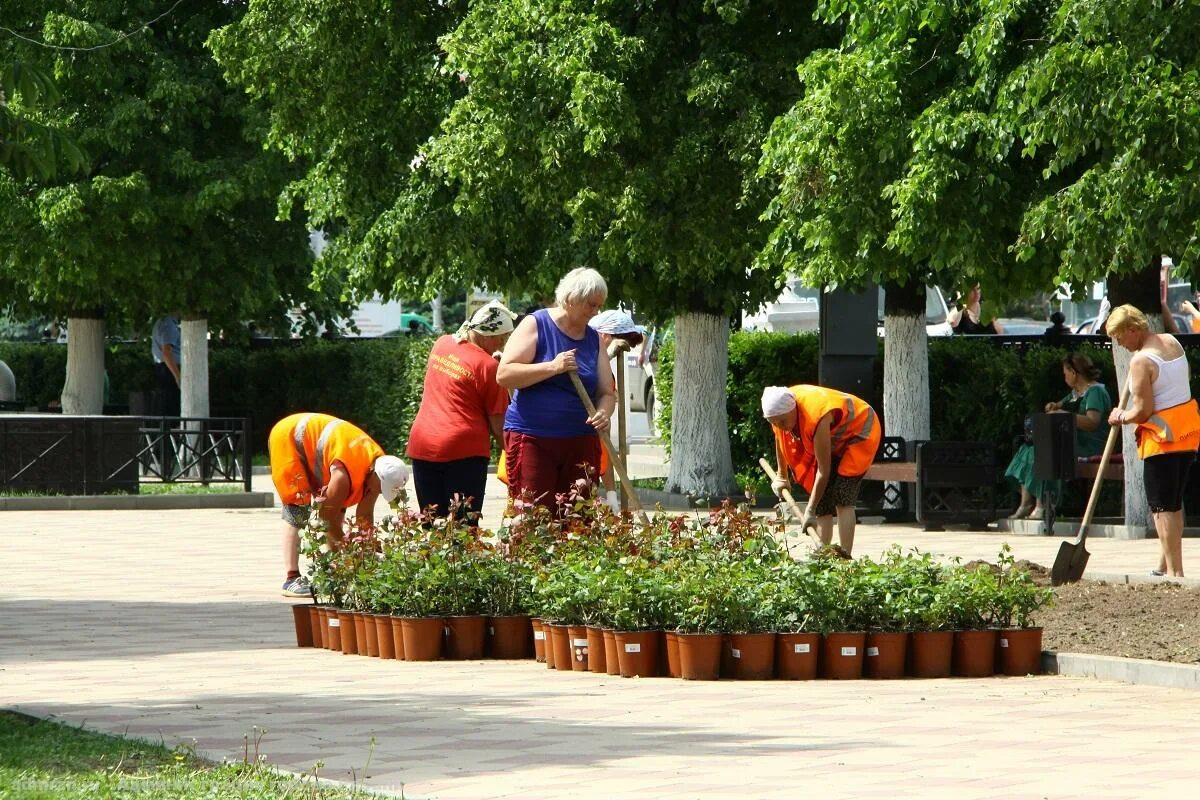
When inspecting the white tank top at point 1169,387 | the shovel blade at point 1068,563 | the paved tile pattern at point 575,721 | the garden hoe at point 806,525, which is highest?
the white tank top at point 1169,387

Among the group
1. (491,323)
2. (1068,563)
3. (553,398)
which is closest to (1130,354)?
(1068,563)

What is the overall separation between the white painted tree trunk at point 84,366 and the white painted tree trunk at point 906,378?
15052mm

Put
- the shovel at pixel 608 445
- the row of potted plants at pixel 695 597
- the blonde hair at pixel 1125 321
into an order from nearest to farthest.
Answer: the row of potted plants at pixel 695 597
the shovel at pixel 608 445
the blonde hair at pixel 1125 321

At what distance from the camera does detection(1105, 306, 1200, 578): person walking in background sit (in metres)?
12.8

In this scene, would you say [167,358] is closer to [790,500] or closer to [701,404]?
[701,404]

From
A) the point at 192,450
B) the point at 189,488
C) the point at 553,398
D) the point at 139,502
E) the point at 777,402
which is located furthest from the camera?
the point at 192,450

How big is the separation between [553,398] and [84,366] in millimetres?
22583

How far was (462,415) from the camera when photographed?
11516 millimetres

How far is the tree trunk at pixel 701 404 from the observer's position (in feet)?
71.8

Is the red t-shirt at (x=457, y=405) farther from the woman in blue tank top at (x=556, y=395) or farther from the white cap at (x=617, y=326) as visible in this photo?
the woman in blue tank top at (x=556, y=395)

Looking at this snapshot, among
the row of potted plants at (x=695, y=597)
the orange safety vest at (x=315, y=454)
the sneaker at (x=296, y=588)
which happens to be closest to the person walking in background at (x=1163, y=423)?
the row of potted plants at (x=695, y=597)

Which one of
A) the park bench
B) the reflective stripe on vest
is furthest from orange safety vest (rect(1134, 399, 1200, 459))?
the park bench

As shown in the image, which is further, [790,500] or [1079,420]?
[1079,420]

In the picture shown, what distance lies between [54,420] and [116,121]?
580 cm
